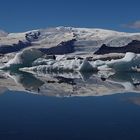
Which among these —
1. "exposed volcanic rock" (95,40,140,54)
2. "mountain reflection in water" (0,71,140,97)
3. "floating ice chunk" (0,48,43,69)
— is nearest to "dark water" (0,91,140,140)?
"mountain reflection in water" (0,71,140,97)

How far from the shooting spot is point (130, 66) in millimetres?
29047

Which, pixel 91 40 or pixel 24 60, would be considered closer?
pixel 24 60

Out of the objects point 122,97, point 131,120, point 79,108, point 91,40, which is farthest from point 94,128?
point 91,40

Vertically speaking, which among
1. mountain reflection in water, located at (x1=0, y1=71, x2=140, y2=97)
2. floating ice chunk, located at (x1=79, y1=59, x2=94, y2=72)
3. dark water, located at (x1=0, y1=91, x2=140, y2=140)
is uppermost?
floating ice chunk, located at (x1=79, y1=59, x2=94, y2=72)

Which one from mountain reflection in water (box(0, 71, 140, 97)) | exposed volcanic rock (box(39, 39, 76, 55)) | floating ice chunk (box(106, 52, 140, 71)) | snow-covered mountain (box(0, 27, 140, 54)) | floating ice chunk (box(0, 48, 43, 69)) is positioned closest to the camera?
mountain reflection in water (box(0, 71, 140, 97))

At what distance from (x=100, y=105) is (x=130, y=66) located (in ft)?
57.6

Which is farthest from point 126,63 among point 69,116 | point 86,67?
point 69,116

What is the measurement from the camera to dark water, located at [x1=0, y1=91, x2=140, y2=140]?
25.4ft

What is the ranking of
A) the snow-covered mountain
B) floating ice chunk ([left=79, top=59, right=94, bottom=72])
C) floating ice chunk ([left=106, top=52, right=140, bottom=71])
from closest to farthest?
floating ice chunk ([left=106, top=52, right=140, bottom=71]) < floating ice chunk ([left=79, top=59, right=94, bottom=72]) < the snow-covered mountain

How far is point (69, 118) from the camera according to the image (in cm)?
940

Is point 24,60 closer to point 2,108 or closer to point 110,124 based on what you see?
point 2,108

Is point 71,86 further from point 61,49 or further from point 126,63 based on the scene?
point 61,49

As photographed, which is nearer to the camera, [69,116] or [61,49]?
[69,116]

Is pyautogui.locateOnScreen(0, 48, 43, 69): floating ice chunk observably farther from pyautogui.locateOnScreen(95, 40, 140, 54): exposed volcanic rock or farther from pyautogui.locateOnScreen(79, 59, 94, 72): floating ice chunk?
pyautogui.locateOnScreen(95, 40, 140, 54): exposed volcanic rock
